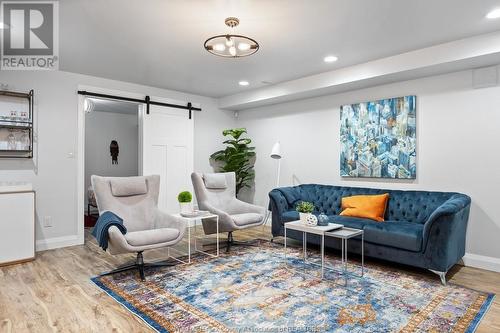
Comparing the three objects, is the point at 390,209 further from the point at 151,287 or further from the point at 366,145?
the point at 151,287

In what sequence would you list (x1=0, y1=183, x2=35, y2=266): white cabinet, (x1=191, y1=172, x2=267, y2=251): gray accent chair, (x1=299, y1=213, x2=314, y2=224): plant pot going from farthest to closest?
(x1=191, y1=172, x2=267, y2=251): gray accent chair
(x1=0, y1=183, x2=35, y2=266): white cabinet
(x1=299, y1=213, x2=314, y2=224): plant pot

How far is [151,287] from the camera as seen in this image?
2971mm

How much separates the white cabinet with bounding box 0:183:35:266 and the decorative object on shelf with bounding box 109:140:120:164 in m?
4.20

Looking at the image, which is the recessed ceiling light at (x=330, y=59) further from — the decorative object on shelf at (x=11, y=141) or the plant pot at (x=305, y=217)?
the decorative object on shelf at (x=11, y=141)

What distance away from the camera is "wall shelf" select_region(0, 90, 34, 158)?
4.03m

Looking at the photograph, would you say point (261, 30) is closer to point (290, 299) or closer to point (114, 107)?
point (290, 299)

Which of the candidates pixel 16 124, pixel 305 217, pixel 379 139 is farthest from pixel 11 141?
pixel 379 139

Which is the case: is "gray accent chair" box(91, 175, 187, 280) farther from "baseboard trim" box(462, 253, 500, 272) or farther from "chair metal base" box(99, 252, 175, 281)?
"baseboard trim" box(462, 253, 500, 272)

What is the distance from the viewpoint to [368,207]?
405 cm

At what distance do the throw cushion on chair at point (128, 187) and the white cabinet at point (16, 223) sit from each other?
43.8 inches

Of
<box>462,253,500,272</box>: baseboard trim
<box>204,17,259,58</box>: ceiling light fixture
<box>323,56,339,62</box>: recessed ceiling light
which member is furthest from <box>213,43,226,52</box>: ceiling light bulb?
<box>462,253,500,272</box>: baseboard trim

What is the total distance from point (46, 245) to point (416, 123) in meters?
5.22

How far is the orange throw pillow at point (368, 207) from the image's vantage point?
4.00 m

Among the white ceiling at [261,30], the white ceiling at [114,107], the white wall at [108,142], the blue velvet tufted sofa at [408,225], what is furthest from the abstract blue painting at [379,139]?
the white wall at [108,142]
